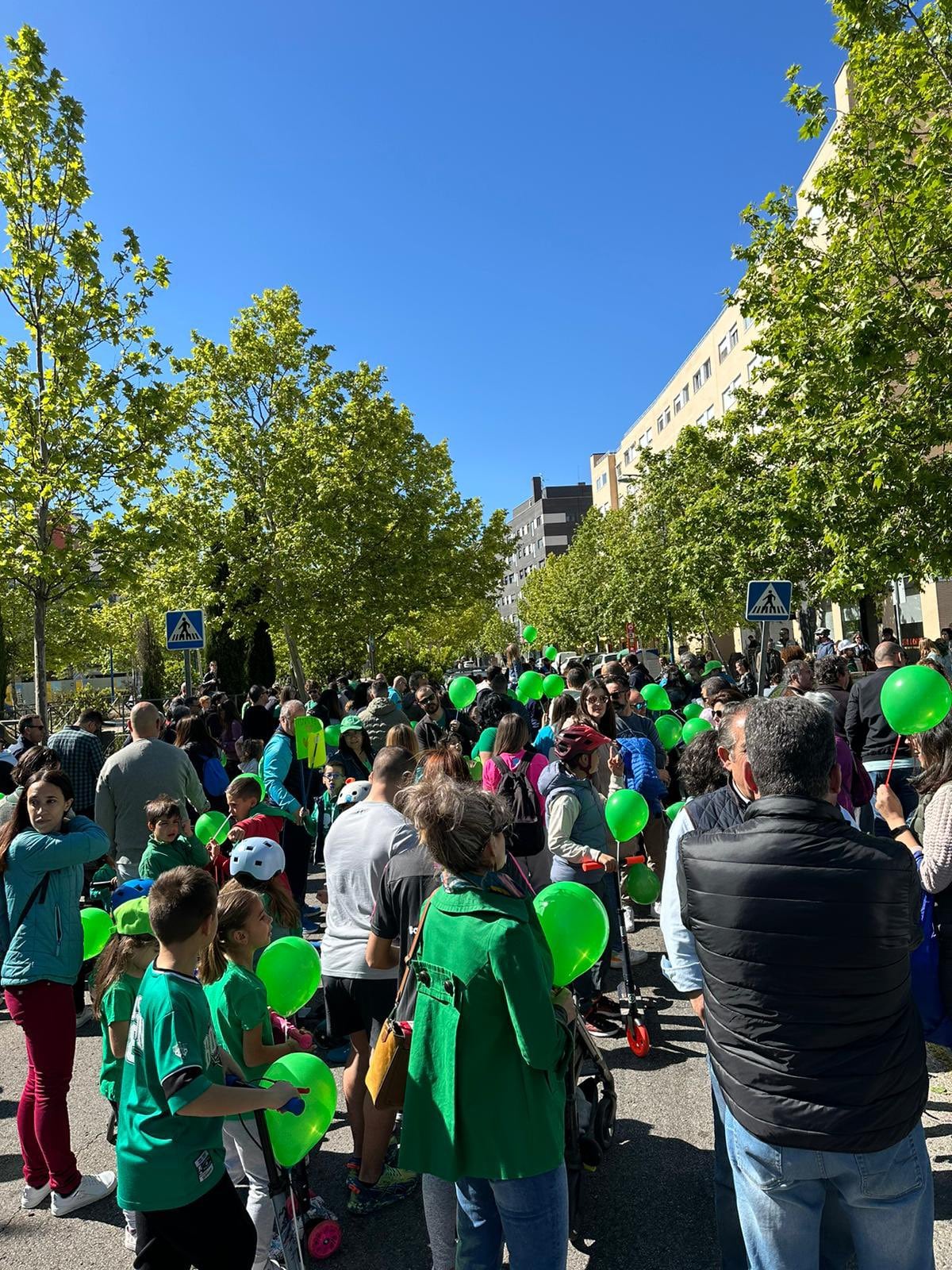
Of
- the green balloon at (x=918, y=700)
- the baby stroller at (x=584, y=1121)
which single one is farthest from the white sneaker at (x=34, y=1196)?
the green balloon at (x=918, y=700)

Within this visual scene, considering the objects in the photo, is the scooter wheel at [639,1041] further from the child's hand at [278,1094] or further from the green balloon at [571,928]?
the child's hand at [278,1094]

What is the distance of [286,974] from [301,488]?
19.3m

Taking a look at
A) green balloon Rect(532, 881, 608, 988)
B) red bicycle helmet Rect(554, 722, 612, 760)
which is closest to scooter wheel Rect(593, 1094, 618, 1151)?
green balloon Rect(532, 881, 608, 988)

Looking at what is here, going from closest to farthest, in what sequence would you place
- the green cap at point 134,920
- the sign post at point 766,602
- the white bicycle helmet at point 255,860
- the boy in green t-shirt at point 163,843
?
the green cap at point 134,920 < the white bicycle helmet at point 255,860 < the boy in green t-shirt at point 163,843 < the sign post at point 766,602

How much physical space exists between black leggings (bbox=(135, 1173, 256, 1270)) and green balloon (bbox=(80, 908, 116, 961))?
1948 millimetres

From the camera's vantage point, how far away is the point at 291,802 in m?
6.59

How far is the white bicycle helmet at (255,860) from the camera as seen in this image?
4062 mm

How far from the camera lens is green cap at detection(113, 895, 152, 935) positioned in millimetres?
3508

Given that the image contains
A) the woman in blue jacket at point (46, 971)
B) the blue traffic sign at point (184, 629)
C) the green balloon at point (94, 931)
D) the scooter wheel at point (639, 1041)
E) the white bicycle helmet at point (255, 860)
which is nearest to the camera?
the woman in blue jacket at point (46, 971)

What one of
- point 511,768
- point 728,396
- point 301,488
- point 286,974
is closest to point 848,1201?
point 286,974

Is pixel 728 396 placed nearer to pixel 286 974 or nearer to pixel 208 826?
pixel 208 826

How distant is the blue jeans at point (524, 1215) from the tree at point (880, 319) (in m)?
10.4

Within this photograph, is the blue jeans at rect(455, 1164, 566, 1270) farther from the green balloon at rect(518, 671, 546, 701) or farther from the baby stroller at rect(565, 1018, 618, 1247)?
the green balloon at rect(518, 671, 546, 701)

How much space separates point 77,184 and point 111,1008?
12.0 metres
